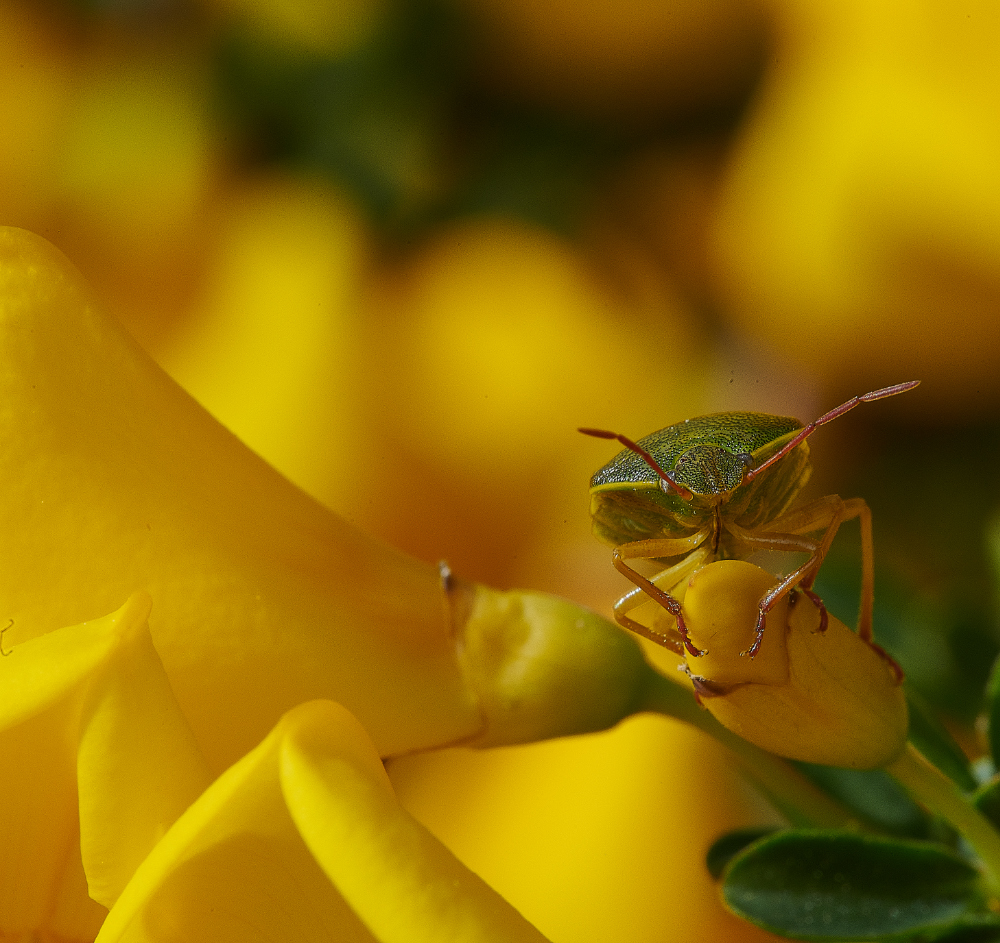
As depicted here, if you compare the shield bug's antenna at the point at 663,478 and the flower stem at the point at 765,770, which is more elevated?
the shield bug's antenna at the point at 663,478

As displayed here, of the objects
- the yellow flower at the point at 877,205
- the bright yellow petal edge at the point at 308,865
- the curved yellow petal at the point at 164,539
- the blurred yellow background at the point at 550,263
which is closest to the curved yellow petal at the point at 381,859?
the bright yellow petal edge at the point at 308,865

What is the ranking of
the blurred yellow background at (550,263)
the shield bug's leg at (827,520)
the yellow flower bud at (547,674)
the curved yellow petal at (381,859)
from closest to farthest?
the curved yellow petal at (381,859) < the shield bug's leg at (827,520) < the yellow flower bud at (547,674) < the blurred yellow background at (550,263)

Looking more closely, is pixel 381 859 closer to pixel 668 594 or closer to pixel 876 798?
pixel 668 594

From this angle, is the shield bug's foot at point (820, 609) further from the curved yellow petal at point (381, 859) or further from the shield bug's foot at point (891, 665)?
the curved yellow petal at point (381, 859)

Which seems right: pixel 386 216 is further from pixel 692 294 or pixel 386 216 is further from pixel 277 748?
pixel 277 748

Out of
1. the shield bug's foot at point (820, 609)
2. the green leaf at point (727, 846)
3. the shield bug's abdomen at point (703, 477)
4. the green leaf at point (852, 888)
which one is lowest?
the green leaf at point (727, 846)

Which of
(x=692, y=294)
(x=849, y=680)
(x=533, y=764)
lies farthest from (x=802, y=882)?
(x=692, y=294)

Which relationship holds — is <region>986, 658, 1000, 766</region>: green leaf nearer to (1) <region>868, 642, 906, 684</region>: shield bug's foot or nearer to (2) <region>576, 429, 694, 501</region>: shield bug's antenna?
(1) <region>868, 642, 906, 684</region>: shield bug's foot
